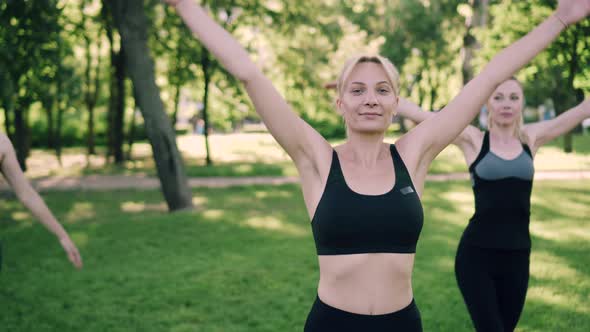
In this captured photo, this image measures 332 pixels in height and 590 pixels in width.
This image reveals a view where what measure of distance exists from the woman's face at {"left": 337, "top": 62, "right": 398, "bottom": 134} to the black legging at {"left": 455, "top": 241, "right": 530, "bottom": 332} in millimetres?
1956

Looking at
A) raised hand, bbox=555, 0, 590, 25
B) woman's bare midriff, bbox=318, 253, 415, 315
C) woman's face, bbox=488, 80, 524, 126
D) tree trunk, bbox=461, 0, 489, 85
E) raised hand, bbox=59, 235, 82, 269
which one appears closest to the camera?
raised hand, bbox=555, 0, 590, 25

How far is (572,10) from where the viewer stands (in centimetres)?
212

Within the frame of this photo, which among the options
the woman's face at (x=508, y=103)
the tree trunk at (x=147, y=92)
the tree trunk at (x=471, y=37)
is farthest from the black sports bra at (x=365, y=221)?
the tree trunk at (x=471, y=37)

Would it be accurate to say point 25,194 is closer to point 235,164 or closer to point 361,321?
point 361,321

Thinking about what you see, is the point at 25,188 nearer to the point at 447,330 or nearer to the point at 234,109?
the point at 447,330

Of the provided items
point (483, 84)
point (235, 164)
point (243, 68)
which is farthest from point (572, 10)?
point (235, 164)

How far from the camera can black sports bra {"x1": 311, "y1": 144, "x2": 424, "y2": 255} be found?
2.18 meters

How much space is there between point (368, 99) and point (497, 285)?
2203 mm

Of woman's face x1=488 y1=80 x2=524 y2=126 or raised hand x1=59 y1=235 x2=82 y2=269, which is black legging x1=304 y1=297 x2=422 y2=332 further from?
woman's face x1=488 y1=80 x2=524 y2=126

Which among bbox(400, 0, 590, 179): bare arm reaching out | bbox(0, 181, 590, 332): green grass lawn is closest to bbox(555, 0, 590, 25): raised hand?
bbox(400, 0, 590, 179): bare arm reaching out

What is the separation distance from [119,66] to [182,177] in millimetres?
12554

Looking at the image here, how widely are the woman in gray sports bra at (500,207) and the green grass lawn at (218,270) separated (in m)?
1.95

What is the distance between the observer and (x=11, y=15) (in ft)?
34.6

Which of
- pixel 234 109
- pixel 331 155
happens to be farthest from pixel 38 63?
pixel 234 109
